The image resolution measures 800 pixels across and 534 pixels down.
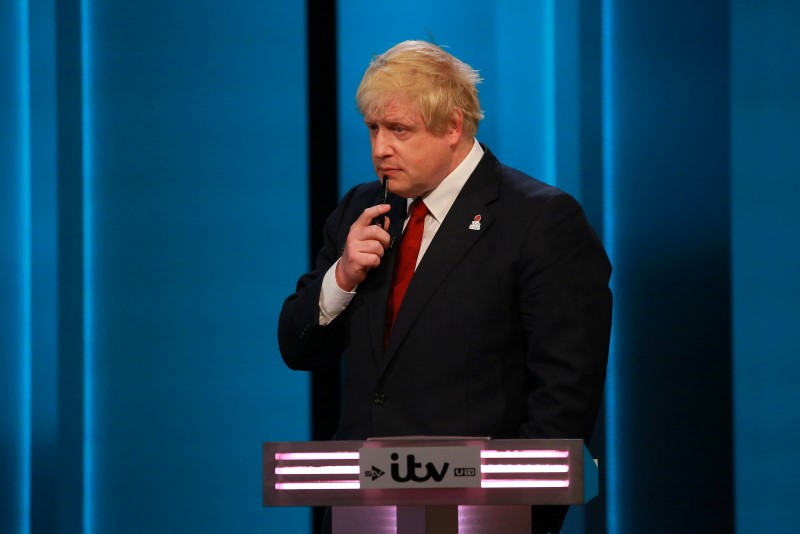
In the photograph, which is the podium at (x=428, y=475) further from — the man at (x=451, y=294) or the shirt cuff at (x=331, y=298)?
the shirt cuff at (x=331, y=298)

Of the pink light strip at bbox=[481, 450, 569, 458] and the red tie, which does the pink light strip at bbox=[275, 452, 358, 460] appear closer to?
the pink light strip at bbox=[481, 450, 569, 458]

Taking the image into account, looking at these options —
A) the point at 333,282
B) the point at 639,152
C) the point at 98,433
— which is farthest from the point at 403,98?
the point at 98,433

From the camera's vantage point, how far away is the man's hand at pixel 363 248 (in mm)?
1930

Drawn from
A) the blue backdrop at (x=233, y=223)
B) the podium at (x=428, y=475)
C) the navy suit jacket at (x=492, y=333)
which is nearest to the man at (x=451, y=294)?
the navy suit jacket at (x=492, y=333)

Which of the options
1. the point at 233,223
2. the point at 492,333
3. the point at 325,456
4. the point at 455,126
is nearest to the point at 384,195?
the point at 455,126

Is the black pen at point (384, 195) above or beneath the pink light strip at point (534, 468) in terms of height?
above

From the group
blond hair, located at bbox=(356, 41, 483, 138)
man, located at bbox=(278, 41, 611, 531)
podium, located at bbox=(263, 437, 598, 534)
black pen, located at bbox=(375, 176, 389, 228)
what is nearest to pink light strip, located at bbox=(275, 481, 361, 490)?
podium, located at bbox=(263, 437, 598, 534)

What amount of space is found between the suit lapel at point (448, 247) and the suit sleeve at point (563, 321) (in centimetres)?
10

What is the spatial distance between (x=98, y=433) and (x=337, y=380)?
0.69 metres

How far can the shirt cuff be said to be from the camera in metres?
2.04

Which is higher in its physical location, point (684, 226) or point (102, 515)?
point (684, 226)

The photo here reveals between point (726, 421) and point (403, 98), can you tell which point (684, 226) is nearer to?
point (726, 421)

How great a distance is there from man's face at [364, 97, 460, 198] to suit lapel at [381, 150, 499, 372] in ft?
0.27

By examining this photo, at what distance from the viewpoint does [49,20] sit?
9.91ft
